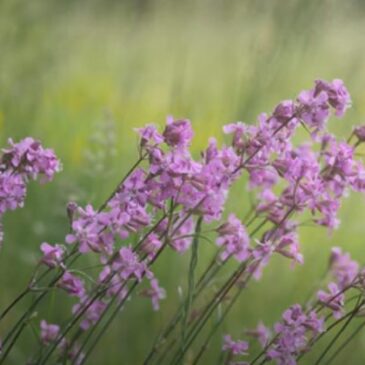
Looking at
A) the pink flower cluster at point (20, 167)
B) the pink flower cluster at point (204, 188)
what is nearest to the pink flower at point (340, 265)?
the pink flower cluster at point (204, 188)

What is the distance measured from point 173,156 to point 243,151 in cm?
13

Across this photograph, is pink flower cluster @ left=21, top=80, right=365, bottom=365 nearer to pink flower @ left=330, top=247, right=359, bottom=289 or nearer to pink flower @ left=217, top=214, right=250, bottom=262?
pink flower @ left=217, top=214, right=250, bottom=262

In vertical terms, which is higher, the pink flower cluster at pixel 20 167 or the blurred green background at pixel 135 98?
the blurred green background at pixel 135 98

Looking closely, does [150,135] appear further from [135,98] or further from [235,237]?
[135,98]

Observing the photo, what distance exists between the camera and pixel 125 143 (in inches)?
176

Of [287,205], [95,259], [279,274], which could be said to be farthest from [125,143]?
[287,205]

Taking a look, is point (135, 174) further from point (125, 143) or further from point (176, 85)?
Answer: point (125, 143)

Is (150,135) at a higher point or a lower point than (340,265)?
lower

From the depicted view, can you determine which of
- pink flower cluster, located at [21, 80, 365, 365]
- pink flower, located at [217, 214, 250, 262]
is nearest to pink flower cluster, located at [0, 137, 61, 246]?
pink flower cluster, located at [21, 80, 365, 365]

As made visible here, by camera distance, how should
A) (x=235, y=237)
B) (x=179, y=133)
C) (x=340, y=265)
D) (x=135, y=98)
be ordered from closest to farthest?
(x=179, y=133), (x=235, y=237), (x=340, y=265), (x=135, y=98)

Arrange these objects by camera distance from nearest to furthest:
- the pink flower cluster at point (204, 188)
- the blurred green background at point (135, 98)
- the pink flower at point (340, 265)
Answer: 1. the pink flower cluster at point (204, 188)
2. the pink flower at point (340, 265)
3. the blurred green background at point (135, 98)

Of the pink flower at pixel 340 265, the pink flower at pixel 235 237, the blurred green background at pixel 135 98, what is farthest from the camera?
the blurred green background at pixel 135 98

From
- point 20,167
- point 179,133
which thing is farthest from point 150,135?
point 20,167

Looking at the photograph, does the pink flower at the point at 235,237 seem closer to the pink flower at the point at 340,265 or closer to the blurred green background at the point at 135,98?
the pink flower at the point at 340,265
